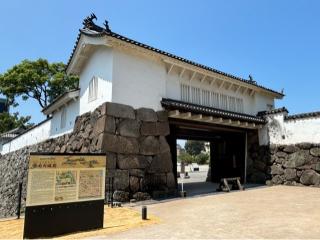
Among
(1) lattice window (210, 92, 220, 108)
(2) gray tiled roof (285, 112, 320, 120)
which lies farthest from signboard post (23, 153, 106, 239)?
(2) gray tiled roof (285, 112, 320, 120)

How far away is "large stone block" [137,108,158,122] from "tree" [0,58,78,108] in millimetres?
22083

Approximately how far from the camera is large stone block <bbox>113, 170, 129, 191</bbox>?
999 centimetres

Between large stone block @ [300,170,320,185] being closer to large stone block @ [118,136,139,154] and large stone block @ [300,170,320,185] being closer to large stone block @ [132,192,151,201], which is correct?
large stone block @ [132,192,151,201]

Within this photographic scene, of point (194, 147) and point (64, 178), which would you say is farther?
point (194, 147)

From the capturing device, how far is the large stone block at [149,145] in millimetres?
11133

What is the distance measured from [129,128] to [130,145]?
27.8 inches

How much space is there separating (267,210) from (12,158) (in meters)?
21.9

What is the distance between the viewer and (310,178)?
1383 centimetres

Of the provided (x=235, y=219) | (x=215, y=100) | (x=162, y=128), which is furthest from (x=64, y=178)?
(x=215, y=100)

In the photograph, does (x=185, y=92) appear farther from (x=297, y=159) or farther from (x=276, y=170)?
(x=297, y=159)

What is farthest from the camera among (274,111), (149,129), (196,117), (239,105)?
(239,105)

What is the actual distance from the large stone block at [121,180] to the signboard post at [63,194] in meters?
3.43

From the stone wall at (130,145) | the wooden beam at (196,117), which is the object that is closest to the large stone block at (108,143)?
the stone wall at (130,145)

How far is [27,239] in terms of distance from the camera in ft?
17.7
